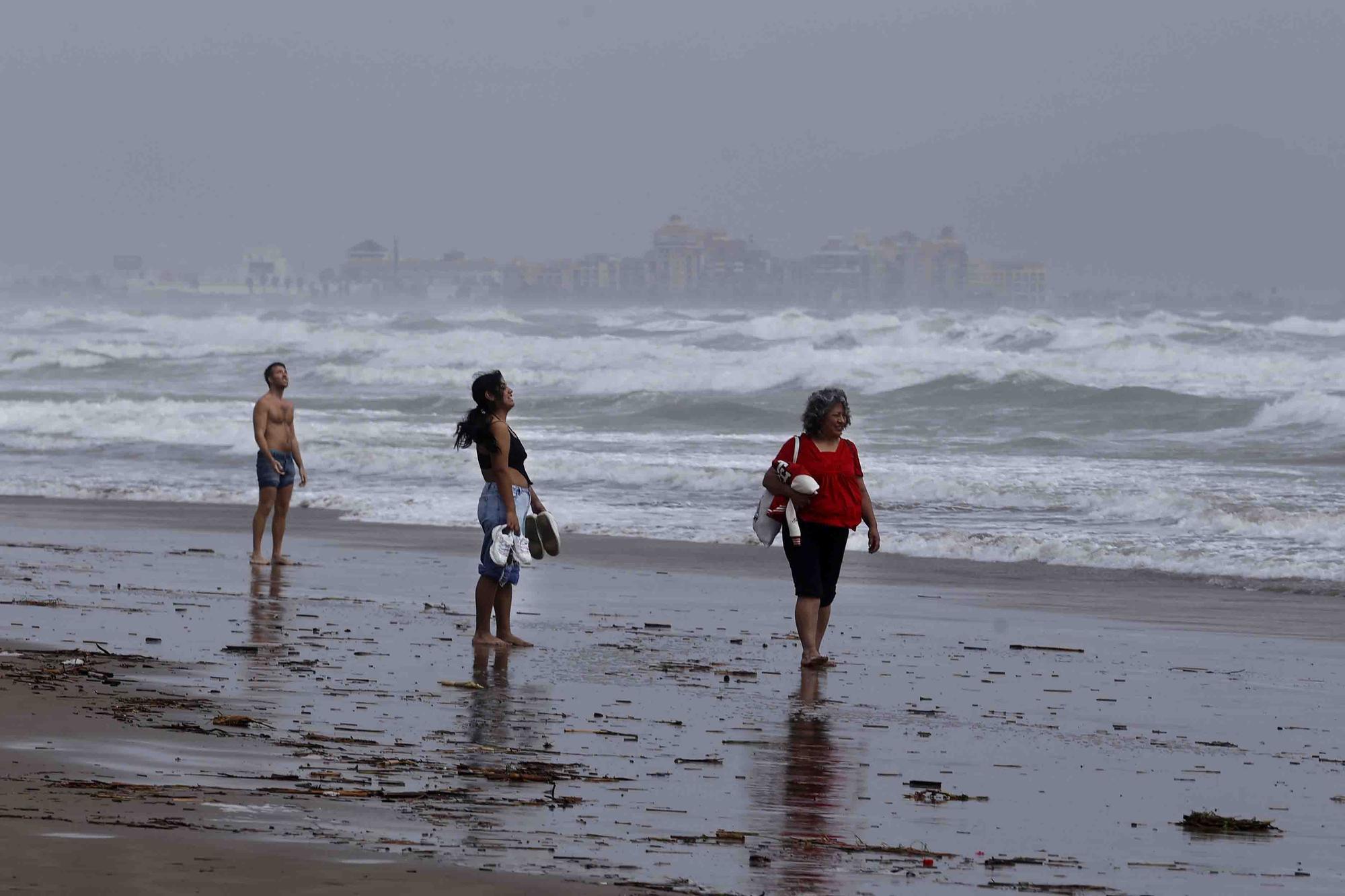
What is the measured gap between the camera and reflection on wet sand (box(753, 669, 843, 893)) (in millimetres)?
4824

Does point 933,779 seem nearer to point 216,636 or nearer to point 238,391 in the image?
point 216,636

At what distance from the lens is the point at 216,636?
30.1 feet

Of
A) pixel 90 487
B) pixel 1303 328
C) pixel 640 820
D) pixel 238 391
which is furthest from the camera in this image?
pixel 1303 328

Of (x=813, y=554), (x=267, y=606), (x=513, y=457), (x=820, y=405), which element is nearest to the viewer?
(x=820, y=405)

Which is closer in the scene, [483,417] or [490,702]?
[490,702]

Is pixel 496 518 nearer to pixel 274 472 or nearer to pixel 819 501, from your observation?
pixel 819 501

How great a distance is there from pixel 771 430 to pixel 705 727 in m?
25.3

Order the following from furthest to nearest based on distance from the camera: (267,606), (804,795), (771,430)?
1. (771,430)
2. (267,606)
3. (804,795)

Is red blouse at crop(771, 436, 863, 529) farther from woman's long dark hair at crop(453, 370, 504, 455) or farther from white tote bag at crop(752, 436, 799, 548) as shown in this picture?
woman's long dark hair at crop(453, 370, 504, 455)

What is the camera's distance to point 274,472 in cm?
1323

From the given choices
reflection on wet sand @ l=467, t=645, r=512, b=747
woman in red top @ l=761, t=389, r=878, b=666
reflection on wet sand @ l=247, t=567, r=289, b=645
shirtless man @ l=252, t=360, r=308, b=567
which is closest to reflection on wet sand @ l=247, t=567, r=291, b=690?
reflection on wet sand @ l=247, t=567, r=289, b=645

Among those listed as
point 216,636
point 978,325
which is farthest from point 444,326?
point 216,636

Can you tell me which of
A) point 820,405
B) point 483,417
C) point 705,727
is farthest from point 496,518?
point 705,727

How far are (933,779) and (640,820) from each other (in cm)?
127
